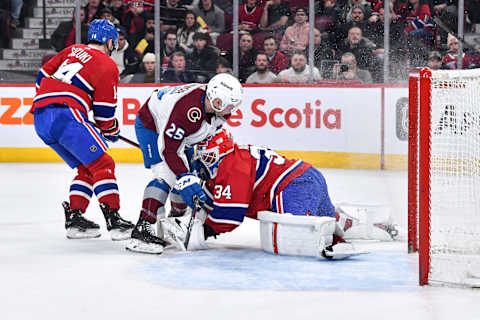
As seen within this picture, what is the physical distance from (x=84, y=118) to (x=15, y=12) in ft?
16.7

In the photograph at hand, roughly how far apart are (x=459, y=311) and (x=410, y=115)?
3.92ft

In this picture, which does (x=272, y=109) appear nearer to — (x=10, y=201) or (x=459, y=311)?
(x=10, y=201)

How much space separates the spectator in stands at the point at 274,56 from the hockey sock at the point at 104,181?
4.09 m

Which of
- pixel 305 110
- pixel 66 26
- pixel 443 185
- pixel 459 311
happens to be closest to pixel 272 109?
pixel 305 110

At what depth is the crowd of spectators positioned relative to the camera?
307 inches

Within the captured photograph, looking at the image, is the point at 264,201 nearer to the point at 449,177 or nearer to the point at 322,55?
the point at 449,177

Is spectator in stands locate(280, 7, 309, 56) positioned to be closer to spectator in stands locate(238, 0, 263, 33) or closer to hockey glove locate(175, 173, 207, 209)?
spectator in stands locate(238, 0, 263, 33)

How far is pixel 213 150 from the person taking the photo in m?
3.95

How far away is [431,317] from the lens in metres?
2.79

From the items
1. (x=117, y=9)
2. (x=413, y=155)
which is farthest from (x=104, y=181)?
(x=117, y=9)

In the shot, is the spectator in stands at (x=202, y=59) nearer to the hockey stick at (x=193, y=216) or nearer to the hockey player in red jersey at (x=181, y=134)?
the hockey player in red jersey at (x=181, y=134)

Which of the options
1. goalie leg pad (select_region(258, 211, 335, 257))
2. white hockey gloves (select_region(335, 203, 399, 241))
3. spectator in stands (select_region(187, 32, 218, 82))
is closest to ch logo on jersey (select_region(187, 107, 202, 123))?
goalie leg pad (select_region(258, 211, 335, 257))

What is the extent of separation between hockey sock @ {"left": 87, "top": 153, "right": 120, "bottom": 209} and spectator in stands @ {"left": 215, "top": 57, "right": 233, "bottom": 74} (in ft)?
13.6

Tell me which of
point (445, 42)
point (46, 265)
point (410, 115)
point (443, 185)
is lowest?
point (46, 265)
